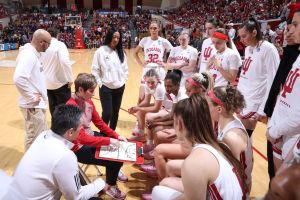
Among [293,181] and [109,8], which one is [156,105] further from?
[109,8]

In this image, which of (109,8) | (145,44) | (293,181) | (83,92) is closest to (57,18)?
(109,8)

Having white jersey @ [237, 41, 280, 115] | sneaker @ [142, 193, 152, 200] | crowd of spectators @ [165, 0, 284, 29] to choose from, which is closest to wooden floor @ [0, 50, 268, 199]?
sneaker @ [142, 193, 152, 200]

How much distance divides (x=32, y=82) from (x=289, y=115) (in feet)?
8.85

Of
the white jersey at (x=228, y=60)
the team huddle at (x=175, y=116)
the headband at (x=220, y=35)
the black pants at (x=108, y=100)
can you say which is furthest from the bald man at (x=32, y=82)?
the white jersey at (x=228, y=60)

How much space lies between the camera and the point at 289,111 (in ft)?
7.22

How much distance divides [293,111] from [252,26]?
130 cm

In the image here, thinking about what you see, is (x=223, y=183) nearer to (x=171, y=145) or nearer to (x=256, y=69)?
(x=171, y=145)

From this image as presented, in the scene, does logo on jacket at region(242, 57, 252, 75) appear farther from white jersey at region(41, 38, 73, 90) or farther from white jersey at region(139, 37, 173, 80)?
white jersey at region(41, 38, 73, 90)

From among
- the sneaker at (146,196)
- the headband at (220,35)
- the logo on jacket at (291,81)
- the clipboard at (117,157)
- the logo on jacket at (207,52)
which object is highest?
the headband at (220,35)

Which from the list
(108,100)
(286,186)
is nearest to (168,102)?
(108,100)

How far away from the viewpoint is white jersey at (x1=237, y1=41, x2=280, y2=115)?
3.11 m

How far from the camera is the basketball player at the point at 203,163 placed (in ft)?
5.24

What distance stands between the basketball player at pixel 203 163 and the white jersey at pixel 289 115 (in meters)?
0.54

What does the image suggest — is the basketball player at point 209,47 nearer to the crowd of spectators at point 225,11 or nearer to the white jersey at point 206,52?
the white jersey at point 206,52
